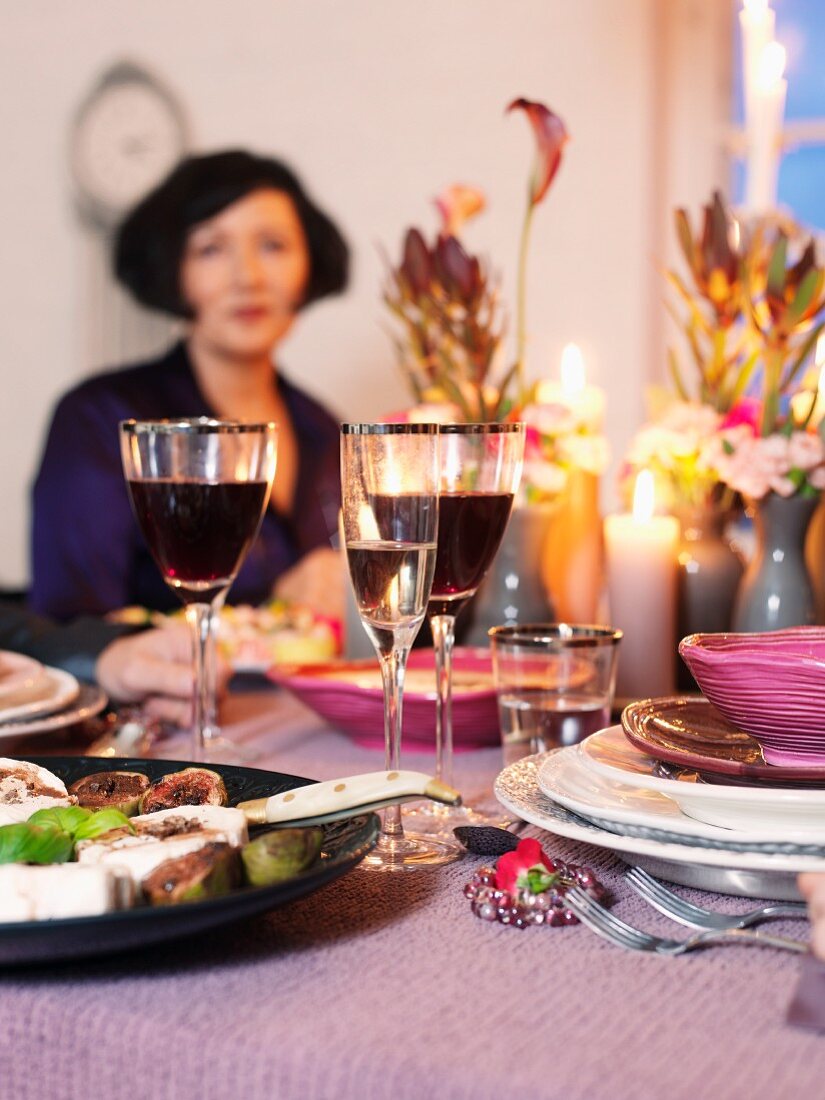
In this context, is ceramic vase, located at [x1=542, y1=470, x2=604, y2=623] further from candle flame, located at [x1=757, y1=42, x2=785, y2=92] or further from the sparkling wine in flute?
candle flame, located at [x1=757, y1=42, x2=785, y2=92]

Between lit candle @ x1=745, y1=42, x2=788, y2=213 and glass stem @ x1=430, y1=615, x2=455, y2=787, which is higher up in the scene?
lit candle @ x1=745, y1=42, x2=788, y2=213

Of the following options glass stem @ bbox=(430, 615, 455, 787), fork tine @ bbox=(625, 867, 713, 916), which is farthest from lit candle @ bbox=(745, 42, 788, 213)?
fork tine @ bbox=(625, 867, 713, 916)

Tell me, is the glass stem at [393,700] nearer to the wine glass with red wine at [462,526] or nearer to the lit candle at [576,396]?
the wine glass with red wine at [462,526]

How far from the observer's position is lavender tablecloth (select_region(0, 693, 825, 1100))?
21.2 inches

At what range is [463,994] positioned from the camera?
0.62m

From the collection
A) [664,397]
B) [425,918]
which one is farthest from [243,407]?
[425,918]

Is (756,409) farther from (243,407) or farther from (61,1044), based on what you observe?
(243,407)

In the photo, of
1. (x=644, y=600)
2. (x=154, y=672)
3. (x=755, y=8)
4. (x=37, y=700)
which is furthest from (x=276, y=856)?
(x=755, y=8)

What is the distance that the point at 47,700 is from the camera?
46.9 inches

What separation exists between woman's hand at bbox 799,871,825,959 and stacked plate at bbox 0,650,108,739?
0.71 meters

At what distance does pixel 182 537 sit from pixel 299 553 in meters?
2.36

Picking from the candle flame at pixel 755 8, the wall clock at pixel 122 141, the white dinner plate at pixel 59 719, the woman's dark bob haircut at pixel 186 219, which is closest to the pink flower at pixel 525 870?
the white dinner plate at pixel 59 719

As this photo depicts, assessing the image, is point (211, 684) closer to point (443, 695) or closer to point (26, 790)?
point (443, 695)

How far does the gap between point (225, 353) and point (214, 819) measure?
294cm
